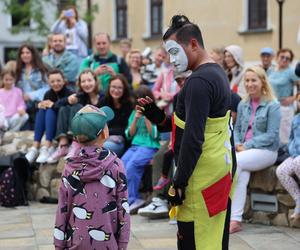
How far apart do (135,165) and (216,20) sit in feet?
52.0

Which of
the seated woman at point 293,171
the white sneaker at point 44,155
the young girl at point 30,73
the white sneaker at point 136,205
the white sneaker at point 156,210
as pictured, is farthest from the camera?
the young girl at point 30,73

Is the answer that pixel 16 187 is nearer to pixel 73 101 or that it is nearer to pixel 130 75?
pixel 73 101

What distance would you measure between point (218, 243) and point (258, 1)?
18.5m

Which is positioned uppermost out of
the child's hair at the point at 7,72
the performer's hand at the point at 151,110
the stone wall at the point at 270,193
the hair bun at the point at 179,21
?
the hair bun at the point at 179,21

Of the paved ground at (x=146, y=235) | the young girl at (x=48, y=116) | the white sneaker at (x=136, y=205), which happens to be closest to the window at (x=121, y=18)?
the young girl at (x=48, y=116)

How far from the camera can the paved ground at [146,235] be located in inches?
247

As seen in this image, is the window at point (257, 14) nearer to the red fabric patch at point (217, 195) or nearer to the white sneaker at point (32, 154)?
the white sneaker at point (32, 154)

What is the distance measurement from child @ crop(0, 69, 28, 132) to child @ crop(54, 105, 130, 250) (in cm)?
601

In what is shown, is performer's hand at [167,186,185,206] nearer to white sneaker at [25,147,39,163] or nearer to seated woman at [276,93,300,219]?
seated woman at [276,93,300,219]

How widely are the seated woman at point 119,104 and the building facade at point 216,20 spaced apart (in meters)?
12.2

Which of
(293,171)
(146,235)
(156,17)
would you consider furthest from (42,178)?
(156,17)

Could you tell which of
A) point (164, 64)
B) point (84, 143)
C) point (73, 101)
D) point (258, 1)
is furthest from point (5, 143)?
point (258, 1)

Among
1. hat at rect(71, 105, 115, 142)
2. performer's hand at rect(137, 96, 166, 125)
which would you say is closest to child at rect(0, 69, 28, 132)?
performer's hand at rect(137, 96, 166, 125)

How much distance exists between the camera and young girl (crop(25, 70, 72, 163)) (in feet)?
29.2
